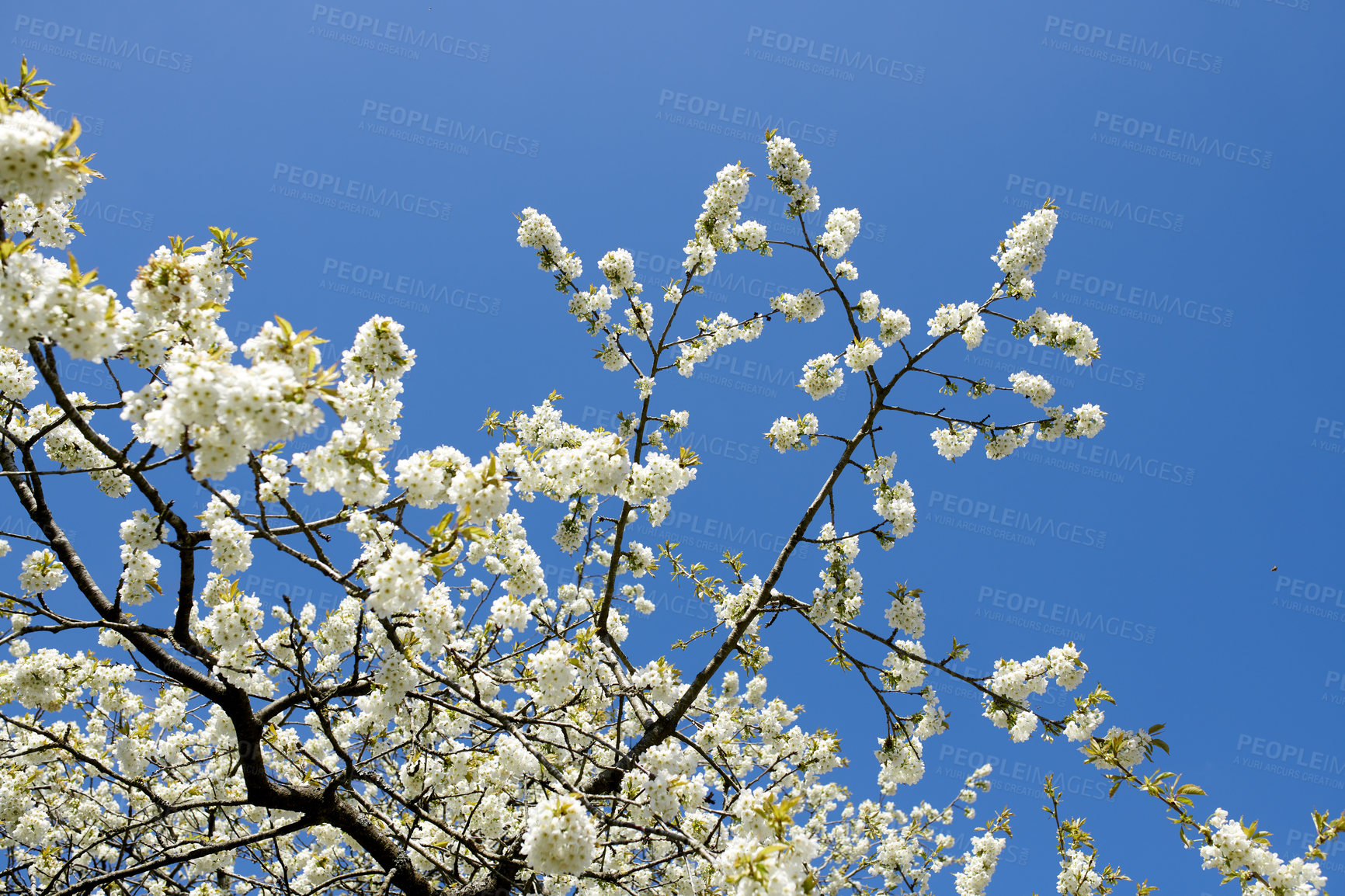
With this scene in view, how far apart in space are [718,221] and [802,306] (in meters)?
1.17

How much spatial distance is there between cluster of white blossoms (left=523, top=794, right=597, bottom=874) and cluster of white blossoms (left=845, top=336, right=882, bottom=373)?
438 centimetres

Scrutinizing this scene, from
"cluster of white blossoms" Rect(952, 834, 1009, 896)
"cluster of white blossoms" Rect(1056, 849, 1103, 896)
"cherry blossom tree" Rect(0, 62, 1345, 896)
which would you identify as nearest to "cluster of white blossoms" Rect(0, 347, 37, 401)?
"cherry blossom tree" Rect(0, 62, 1345, 896)

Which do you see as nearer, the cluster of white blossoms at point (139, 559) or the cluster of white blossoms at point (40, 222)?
the cluster of white blossoms at point (40, 222)

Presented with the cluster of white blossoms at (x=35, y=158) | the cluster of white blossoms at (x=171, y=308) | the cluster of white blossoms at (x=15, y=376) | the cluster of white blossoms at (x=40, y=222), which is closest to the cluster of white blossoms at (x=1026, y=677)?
the cluster of white blossoms at (x=171, y=308)

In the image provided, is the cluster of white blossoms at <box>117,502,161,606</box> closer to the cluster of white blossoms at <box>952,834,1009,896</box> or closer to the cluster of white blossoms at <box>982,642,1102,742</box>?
the cluster of white blossoms at <box>982,642,1102,742</box>

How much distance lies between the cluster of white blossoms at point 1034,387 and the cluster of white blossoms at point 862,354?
1232 millimetres

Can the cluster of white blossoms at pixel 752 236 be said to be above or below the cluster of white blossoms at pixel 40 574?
above

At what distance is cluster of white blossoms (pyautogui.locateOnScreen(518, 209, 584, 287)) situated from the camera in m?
6.50

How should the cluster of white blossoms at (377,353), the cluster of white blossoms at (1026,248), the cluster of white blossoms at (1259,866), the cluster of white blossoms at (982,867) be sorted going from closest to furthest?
the cluster of white blossoms at (377,353) < the cluster of white blossoms at (1259,866) < the cluster of white blossoms at (1026,248) < the cluster of white blossoms at (982,867)

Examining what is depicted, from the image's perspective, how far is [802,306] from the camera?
6.53 metres

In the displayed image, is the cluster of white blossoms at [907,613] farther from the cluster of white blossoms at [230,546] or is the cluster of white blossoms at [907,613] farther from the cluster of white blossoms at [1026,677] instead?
the cluster of white blossoms at [230,546]

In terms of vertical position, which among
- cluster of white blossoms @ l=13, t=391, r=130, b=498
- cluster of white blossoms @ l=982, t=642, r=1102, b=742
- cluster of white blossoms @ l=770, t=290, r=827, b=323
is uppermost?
cluster of white blossoms @ l=770, t=290, r=827, b=323

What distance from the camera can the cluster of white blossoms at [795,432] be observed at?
20.9 ft

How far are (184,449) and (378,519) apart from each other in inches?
44.4
